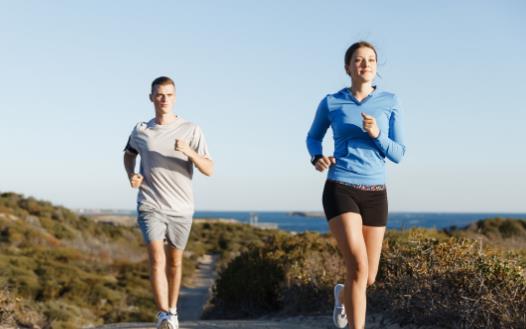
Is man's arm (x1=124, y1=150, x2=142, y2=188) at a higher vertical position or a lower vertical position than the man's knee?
higher

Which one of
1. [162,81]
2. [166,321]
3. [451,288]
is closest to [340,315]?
[166,321]

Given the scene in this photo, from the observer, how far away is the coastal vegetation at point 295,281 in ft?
22.9

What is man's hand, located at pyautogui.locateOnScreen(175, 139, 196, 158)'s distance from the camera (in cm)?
582

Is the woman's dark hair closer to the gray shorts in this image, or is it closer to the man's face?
the man's face

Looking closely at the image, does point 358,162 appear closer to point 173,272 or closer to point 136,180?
point 136,180

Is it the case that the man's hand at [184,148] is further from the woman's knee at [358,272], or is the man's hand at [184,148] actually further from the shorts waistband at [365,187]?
the woman's knee at [358,272]

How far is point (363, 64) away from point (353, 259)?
1.47 m

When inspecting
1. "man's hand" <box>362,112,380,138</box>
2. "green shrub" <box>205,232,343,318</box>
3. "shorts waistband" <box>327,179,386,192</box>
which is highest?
"man's hand" <box>362,112,380,138</box>

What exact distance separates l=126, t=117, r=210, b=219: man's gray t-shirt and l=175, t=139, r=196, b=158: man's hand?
0.70 ft

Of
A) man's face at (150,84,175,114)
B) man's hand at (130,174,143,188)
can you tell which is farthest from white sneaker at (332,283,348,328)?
man's face at (150,84,175,114)

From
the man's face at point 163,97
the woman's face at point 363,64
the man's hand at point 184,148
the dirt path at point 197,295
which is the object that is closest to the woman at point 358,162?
the woman's face at point 363,64

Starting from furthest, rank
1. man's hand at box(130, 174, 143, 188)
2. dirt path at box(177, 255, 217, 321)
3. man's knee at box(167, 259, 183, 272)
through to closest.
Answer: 1. dirt path at box(177, 255, 217, 321)
2. man's knee at box(167, 259, 183, 272)
3. man's hand at box(130, 174, 143, 188)

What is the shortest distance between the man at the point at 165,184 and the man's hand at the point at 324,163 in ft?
4.45

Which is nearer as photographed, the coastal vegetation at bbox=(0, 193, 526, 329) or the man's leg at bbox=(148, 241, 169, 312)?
the man's leg at bbox=(148, 241, 169, 312)
